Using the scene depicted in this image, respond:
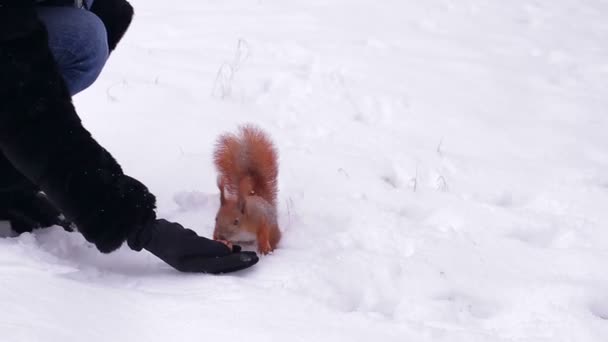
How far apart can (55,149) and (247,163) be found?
21.5 inches

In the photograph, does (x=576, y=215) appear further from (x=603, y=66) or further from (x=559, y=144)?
(x=603, y=66)

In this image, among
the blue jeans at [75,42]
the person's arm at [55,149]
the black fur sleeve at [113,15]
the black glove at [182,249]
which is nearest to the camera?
the person's arm at [55,149]

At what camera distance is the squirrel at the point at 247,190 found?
6.13 feet

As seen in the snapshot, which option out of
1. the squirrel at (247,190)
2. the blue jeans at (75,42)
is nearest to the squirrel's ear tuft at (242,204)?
the squirrel at (247,190)

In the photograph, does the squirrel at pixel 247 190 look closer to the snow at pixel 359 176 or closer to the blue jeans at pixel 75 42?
the snow at pixel 359 176

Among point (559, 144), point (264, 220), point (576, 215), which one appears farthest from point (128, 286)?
point (559, 144)

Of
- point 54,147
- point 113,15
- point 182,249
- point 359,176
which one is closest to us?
point 54,147

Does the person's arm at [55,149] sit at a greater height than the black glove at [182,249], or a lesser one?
greater

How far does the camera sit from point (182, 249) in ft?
5.55

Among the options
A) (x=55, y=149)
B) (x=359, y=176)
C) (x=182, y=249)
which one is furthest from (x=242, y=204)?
(x=359, y=176)

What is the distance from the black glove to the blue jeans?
486 millimetres

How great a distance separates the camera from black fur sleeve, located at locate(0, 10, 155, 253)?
1.49 meters

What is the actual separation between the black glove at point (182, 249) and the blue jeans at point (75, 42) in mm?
486

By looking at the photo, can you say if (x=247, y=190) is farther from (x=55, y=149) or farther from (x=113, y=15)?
(x=113, y=15)
